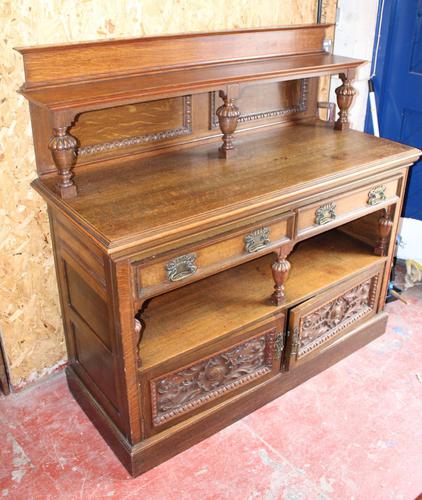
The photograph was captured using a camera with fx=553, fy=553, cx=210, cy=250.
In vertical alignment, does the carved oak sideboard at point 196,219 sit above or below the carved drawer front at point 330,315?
above

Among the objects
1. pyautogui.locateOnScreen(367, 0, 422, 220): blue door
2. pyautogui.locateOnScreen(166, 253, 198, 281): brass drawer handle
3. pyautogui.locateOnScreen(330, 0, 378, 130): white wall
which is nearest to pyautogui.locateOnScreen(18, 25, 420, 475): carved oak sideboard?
pyautogui.locateOnScreen(166, 253, 198, 281): brass drawer handle

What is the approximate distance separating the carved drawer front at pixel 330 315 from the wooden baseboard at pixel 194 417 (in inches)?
2.4

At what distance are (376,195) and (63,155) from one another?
1364 mm

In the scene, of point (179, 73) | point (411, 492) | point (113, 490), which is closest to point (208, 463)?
point (113, 490)

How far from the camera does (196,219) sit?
179 cm

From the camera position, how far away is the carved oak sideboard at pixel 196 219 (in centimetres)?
184

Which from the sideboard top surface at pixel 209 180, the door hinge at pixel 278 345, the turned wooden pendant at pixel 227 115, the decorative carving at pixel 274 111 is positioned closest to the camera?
the sideboard top surface at pixel 209 180

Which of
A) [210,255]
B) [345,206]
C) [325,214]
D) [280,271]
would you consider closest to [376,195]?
[345,206]

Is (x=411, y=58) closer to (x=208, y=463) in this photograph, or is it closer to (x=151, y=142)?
(x=151, y=142)

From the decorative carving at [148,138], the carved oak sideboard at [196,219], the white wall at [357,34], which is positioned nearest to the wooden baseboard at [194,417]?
the carved oak sideboard at [196,219]

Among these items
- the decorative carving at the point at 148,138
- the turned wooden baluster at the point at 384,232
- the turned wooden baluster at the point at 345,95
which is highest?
the turned wooden baluster at the point at 345,95

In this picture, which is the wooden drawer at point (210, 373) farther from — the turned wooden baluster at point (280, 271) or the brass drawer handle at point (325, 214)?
the brass drawer handle at point (325, 214)

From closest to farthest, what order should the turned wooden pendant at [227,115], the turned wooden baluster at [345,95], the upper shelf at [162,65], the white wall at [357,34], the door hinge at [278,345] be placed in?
the upper shelf at [162,65], the turned wooden pendant at [227,115], the door hinge at [278,345], the turned wooden baluster at [345,95], the white wall at [357,34]

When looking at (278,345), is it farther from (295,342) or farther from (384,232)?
(384,232)
